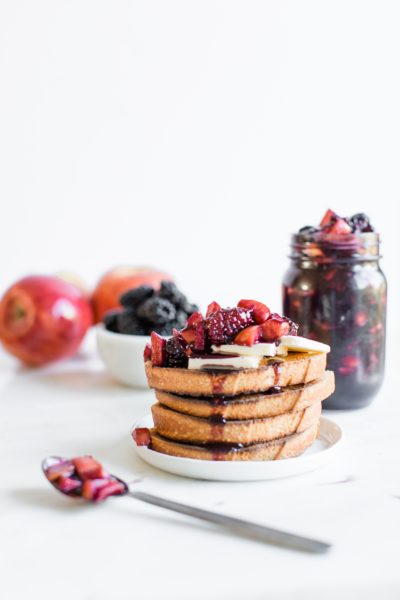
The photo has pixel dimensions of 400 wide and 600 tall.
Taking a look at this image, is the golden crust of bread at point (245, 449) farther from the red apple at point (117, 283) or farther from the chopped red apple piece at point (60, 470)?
the red apple at point (117, 283)

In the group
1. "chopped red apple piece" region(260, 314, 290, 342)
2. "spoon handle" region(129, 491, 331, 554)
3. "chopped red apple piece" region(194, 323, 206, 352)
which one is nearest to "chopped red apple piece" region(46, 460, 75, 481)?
"spoon handle" region(129, 491, 331, 554)

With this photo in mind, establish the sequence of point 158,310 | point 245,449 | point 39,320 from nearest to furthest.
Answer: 1. point 245,449
2. point 158,310
3. point 39,320

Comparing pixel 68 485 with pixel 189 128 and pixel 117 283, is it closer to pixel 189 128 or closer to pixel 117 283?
pixel 117 283

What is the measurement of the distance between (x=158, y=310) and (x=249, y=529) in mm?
900

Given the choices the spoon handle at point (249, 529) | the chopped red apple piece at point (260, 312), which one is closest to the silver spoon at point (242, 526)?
the spoon handle at point (249, 529)

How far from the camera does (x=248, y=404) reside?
1.32 metres

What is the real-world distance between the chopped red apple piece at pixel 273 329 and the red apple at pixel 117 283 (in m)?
1.05

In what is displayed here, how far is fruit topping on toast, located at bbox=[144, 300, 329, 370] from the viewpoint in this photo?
1342 mm

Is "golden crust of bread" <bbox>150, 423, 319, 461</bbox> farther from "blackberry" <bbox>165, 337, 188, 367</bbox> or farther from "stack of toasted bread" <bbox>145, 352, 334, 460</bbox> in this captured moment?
"blackberry" <bbox>165, 337, 188, 367</bbox>

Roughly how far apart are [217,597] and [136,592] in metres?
0.10

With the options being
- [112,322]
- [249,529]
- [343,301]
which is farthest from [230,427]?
[112,322]

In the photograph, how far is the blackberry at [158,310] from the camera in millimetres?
1933

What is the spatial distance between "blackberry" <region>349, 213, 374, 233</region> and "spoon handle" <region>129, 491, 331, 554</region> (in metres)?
0.77

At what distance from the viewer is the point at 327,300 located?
1672 mm
